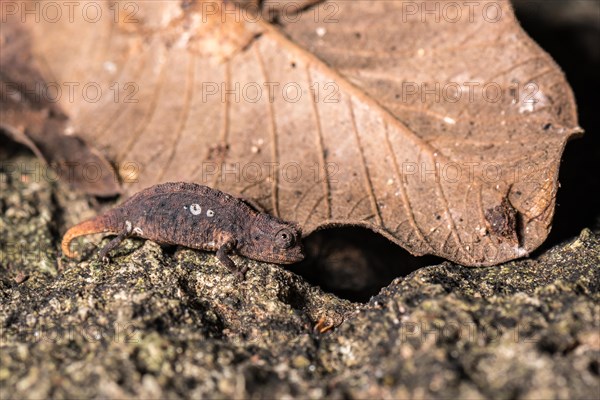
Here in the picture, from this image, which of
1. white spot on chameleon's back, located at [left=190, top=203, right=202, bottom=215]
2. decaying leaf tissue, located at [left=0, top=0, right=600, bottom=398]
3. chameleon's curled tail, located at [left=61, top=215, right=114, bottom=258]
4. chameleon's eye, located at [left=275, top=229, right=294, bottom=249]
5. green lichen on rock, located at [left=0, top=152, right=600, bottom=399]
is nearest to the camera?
green lichen on rock, located at [left=0, top=152, right=600, bottom=399]

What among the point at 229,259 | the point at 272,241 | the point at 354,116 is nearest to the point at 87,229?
the point at 229,259

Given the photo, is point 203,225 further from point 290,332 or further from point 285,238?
point 290,332

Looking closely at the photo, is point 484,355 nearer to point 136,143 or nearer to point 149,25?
point 136,143

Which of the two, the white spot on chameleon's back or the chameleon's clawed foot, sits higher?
the white spot on chameleon's back

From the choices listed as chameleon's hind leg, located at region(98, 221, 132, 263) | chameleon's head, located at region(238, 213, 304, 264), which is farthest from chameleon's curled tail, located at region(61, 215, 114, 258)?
chameleon's head, located at region(238, 213, 304, 264)

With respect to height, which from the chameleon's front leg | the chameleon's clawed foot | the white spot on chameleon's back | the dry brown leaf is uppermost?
the dry brown leaf

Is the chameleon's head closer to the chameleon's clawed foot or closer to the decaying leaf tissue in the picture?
the decaying leaf tissue

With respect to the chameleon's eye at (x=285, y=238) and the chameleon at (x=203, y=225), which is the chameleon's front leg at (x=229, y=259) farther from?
the chameleon's eye at (x=285, y=238)
